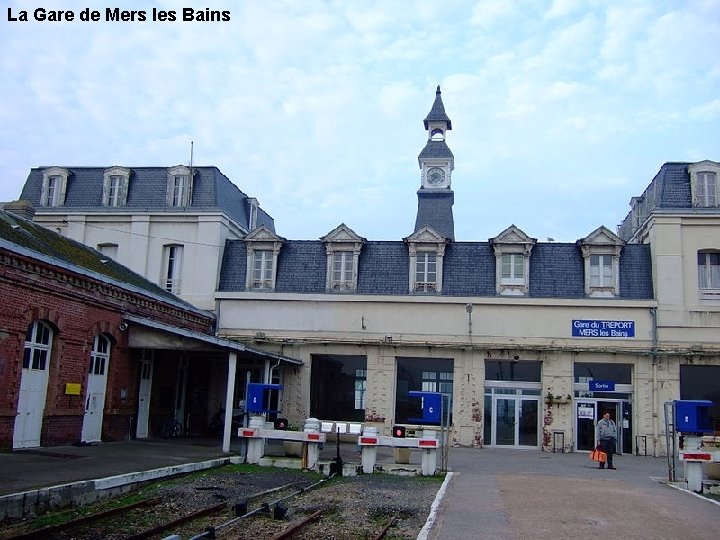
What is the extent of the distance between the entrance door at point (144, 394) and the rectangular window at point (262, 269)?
6.25m

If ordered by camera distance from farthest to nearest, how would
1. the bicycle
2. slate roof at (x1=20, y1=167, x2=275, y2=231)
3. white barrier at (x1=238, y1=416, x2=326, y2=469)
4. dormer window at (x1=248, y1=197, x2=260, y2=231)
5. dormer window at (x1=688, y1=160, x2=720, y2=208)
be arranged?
dormer window at (x1=248, y1=197, x2=260, y2=231)
slate roof at (x1=20, y1=167, x2=275, y2=231)
dormer window at (x1=688, y1=160, x2=720, y2=208)
the bicycle
white barrier at (x1=238, y1=416, x2=326, y2=469)

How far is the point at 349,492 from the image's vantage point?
13406 millimetres

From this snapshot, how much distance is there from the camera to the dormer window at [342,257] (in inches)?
1065

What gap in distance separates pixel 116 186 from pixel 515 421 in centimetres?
1718

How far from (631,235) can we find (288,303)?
14.3 metres

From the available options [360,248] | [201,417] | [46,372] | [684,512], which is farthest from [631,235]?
[46,372]

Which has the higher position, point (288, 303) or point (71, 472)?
point (288, 303)

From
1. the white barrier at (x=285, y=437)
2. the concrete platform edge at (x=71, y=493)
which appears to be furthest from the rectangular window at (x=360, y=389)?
the concrete platform edge at (x=71, y=493)

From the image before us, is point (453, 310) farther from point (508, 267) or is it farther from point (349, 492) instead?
point (349, 492)

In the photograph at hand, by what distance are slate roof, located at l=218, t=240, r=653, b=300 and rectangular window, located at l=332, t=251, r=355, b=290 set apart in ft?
1.21

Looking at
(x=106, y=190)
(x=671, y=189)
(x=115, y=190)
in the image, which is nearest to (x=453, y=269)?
(x=671, y=189)

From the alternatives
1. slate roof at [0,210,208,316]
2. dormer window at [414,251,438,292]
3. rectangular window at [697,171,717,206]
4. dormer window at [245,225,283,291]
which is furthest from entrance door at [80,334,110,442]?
rectangular window at [697,171,717,206]

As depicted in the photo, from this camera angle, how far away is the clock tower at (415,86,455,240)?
43.3m

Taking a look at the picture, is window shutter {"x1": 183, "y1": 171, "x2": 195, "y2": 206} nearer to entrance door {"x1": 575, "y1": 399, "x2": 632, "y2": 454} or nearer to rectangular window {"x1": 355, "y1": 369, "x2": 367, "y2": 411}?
rectangular window {"x1": 355, "y1": 369, "x2": 367, "y2": 411}
